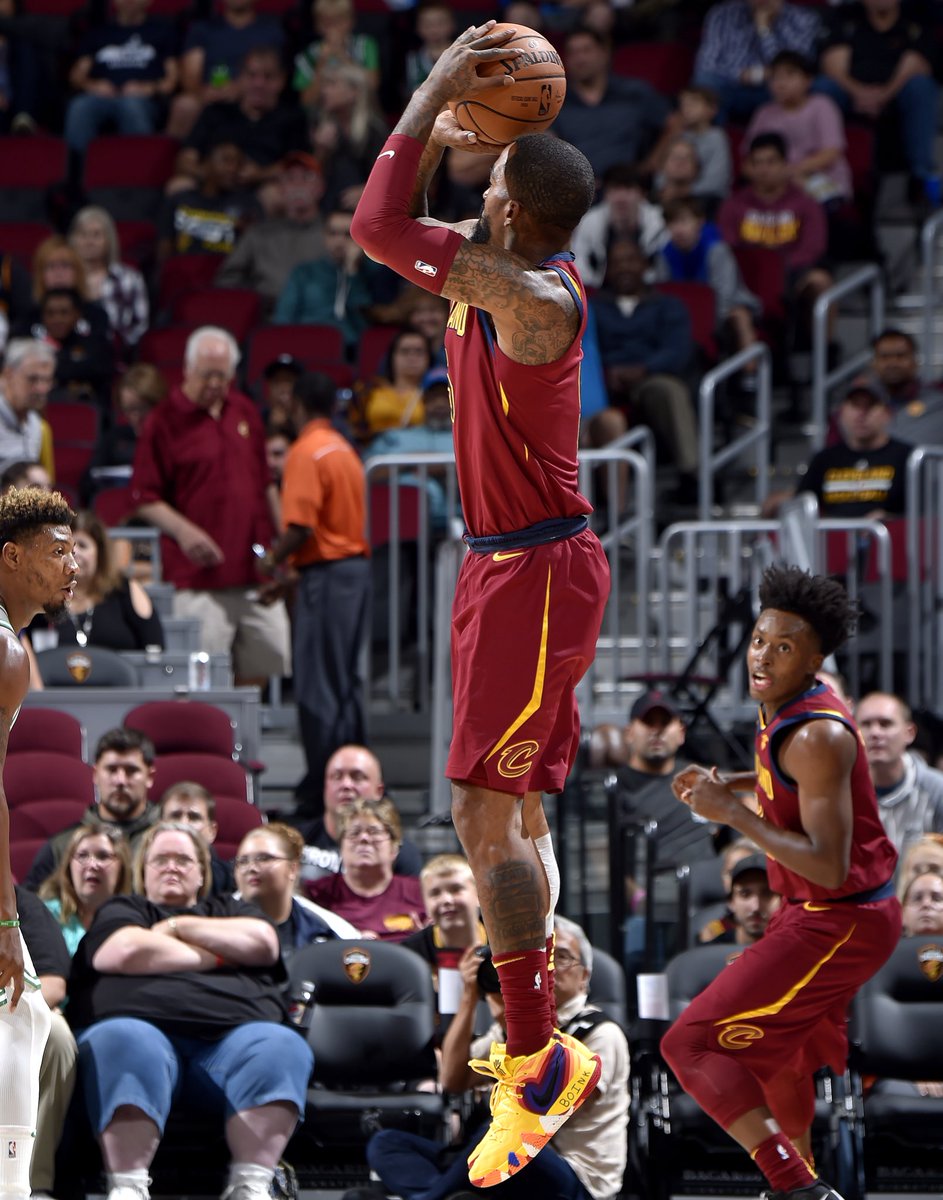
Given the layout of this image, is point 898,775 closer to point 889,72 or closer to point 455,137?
point 455,137

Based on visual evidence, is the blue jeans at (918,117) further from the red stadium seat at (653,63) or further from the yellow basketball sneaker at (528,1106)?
the yellow basketball sneaker at (528,1106)

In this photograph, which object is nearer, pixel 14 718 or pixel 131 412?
pixel 14 718

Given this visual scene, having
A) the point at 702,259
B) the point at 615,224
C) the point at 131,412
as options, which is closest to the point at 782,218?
the point at 702,259

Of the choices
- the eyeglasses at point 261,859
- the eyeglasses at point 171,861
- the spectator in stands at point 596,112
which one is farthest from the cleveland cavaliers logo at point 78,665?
the spectator in stands at point 596,112

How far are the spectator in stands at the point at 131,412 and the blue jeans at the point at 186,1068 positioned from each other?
5346 mm

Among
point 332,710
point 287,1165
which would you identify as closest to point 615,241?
point 332,710

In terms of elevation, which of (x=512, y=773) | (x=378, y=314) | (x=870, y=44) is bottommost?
(x=512, y=773)

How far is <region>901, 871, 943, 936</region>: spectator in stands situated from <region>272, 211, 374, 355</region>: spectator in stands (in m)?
6.31

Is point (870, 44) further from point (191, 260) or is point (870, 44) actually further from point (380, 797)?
point (380, 797)

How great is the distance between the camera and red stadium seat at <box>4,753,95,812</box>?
8703 mm

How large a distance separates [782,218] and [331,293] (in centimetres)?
293

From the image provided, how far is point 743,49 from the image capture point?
14.8m

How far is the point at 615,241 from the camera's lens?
43.1 ft

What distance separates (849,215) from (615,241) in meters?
1.79
